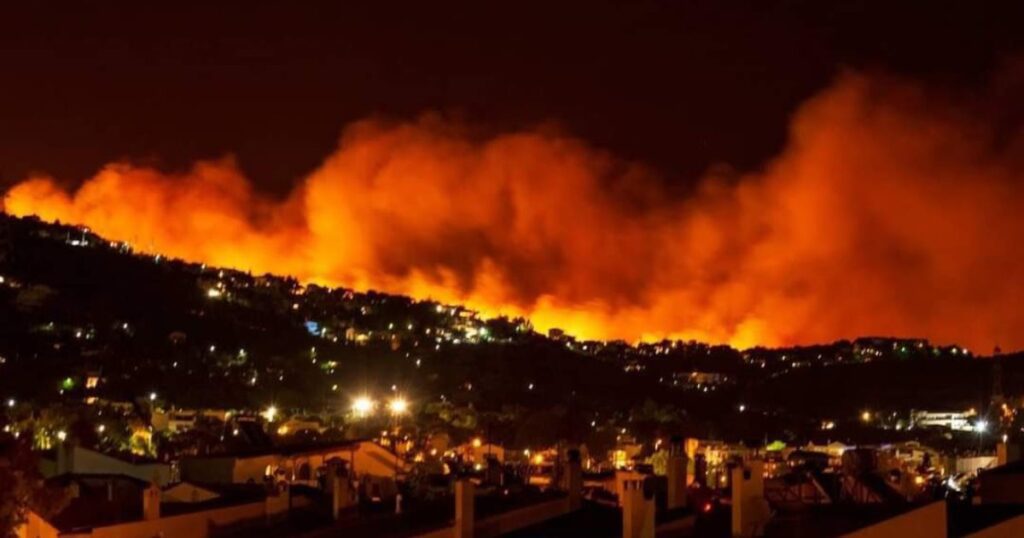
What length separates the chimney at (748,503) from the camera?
525 inches

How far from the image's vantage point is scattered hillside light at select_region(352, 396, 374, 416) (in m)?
60.9

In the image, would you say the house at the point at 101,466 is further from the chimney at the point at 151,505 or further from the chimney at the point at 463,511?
the chimney at the point at 463,511

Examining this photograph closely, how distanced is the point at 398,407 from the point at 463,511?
47.5 meters

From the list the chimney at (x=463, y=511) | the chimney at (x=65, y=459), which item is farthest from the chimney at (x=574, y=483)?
the chimney at (x=65, y=459)

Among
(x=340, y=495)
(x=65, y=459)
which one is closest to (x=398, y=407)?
(x=65, y=459)

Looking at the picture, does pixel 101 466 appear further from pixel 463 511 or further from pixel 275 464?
pixel 463 511

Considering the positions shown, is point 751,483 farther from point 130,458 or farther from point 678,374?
point 678,374

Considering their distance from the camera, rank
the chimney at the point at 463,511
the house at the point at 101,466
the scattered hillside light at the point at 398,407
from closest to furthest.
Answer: the chimney at the point at 463,511 < the house at the point at 101,466 < the scattered hillside light at the point at 398,407

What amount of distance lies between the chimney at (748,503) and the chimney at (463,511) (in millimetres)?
3683

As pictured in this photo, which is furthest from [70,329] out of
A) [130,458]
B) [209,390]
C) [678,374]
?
[130,458]

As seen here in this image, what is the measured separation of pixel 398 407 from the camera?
6350cm

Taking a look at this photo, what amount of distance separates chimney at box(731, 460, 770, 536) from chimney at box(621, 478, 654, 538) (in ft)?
2.53

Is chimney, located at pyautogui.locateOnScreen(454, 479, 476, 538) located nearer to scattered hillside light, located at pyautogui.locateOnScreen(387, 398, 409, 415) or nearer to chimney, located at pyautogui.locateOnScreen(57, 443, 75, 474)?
chimney, located at pyautogui.locateOnScreen(57, 443, 75, 474)

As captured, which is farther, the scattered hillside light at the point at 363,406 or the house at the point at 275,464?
the scattered hillside light at the point at 363,406
